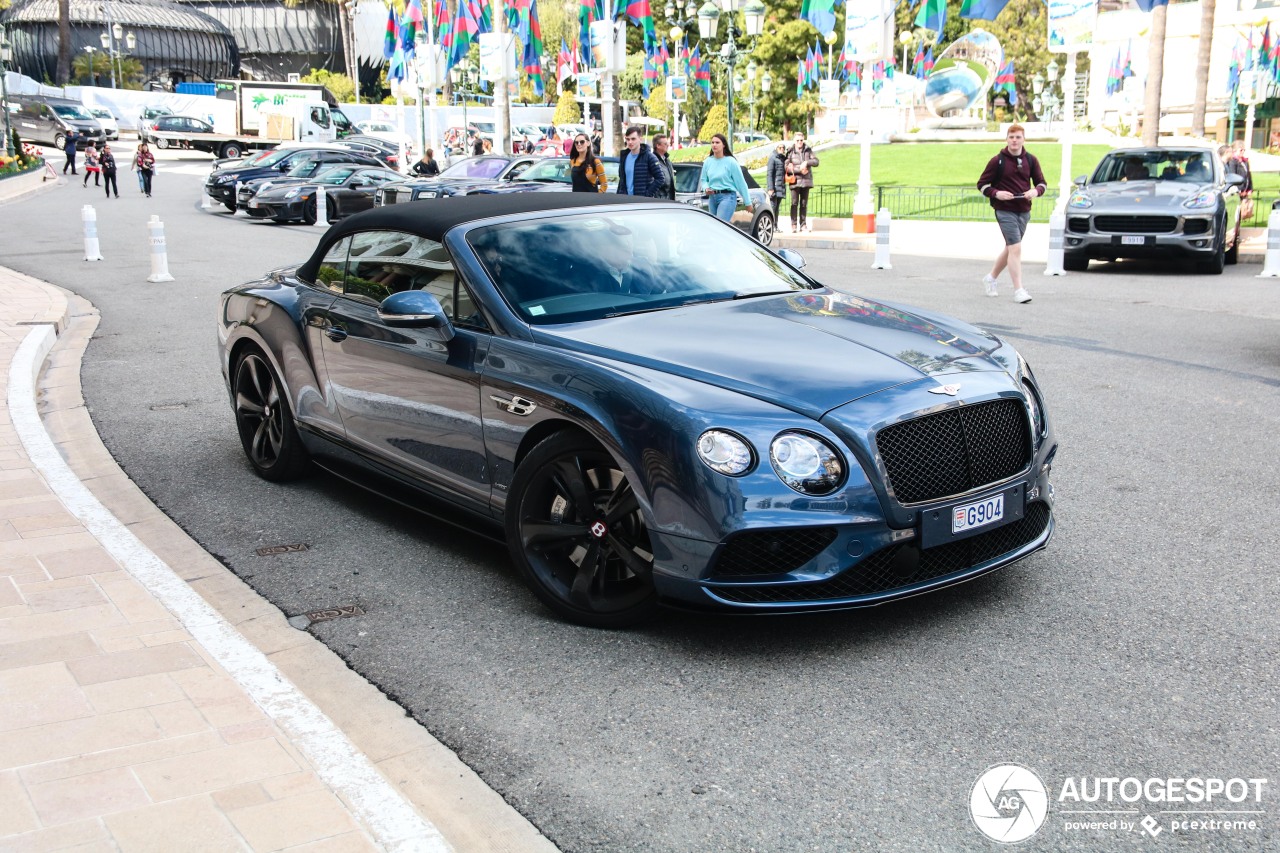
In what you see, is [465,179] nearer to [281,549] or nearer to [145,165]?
[145,165]

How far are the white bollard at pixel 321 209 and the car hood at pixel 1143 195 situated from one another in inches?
679

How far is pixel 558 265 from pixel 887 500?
1.89 meters

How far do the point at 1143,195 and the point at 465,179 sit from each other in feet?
40.9

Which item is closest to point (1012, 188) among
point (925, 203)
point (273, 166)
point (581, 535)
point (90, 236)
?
point (581, 535)

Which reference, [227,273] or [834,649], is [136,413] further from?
[227,273]

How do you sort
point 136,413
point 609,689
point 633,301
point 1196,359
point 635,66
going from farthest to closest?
point 635,66
point 1196,359
point 136,413
point 633,301
point 609,689

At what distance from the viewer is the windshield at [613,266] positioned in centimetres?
519

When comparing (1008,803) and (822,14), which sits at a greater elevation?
(822,14)

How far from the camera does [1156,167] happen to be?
1830cm

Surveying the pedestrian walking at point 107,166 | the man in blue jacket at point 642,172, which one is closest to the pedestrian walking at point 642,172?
the man in blue jacket at point 642,172

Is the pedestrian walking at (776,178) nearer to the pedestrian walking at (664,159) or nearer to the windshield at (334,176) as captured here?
the pedestrian walking at (664,159)

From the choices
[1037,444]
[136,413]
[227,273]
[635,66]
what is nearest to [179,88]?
[635,66]

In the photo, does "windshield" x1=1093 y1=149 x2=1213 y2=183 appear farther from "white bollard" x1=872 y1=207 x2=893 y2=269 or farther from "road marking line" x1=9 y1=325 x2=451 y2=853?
"road marking line" x1=9 y1=325 x2=451 y2=853

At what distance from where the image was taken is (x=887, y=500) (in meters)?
4.14
